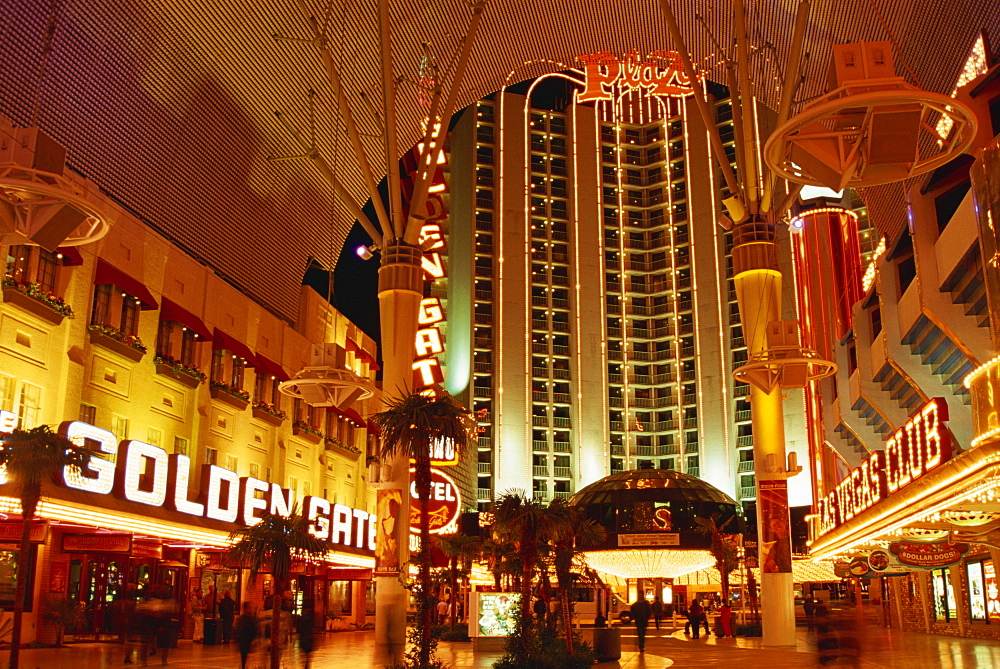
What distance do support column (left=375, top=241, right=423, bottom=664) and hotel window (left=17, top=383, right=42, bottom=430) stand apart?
28.9 feet

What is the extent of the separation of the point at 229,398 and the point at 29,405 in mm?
10172

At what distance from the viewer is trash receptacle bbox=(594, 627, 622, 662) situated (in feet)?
82.1

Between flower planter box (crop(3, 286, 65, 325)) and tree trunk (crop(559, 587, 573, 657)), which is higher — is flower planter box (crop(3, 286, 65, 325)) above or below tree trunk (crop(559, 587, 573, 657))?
above

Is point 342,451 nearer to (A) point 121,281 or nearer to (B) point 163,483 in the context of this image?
(B) point 163,483

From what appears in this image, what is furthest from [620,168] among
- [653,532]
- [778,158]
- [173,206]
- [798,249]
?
[778,158]

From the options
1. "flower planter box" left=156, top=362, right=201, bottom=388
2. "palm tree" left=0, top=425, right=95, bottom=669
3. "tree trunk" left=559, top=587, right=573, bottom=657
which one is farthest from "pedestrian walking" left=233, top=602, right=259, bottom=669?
"flower planter box" left=156, top=362, right=201, bottom=388

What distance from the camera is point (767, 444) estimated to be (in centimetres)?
2828

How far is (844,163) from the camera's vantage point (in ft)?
36.4

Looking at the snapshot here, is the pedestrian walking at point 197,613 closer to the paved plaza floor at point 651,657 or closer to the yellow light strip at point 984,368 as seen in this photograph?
the paved plaza floor at point 651,657

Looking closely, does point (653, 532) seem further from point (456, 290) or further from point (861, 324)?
point (456, 290)

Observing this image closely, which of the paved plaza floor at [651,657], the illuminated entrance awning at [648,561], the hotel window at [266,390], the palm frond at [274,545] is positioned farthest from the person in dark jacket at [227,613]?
the illuminated entrance awning at [648,561]

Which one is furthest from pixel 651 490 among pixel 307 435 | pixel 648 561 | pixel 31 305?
pixel 31 305

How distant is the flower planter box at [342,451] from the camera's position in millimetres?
43025

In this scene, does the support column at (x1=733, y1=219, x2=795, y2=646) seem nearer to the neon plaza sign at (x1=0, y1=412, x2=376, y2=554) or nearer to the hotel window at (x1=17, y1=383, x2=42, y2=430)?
the neon plaza sign at (x1=0, y1=412, x2=376, y2=554)
